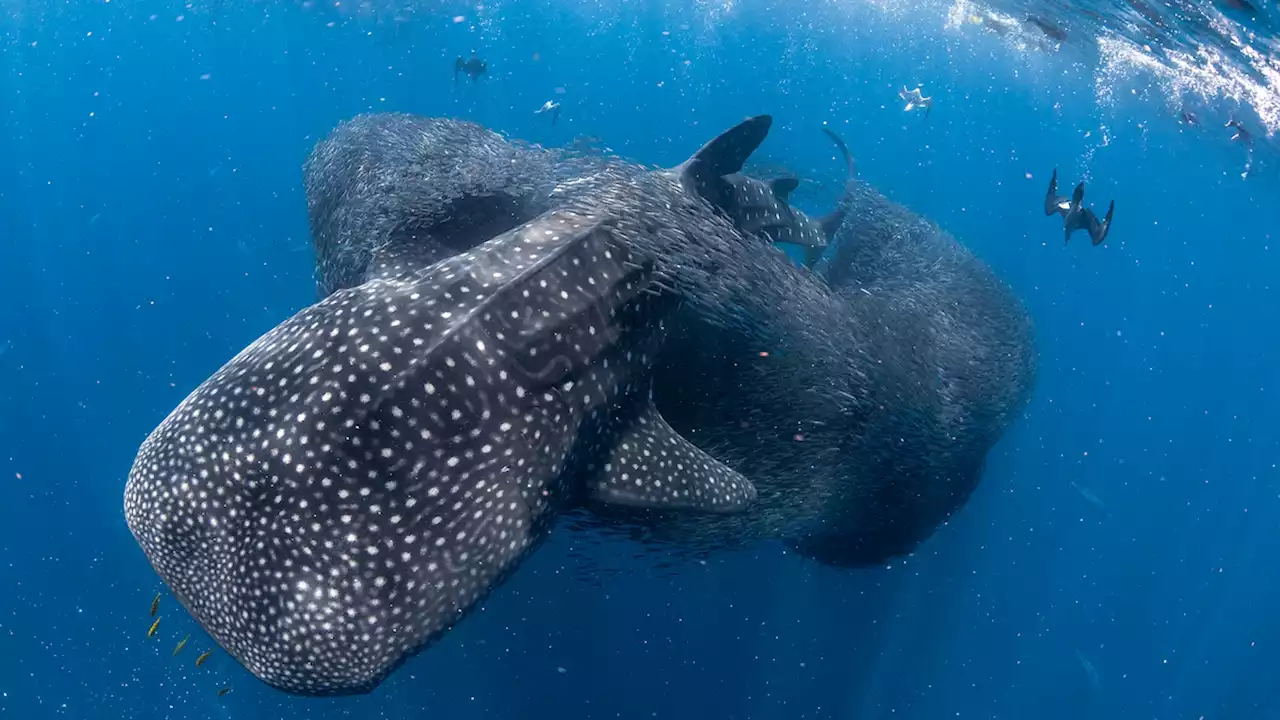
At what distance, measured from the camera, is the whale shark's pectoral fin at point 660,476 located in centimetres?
518

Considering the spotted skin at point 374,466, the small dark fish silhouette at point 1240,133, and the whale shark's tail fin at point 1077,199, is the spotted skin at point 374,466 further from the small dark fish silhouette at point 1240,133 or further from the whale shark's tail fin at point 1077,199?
the small dark fish silhouette at point 1240,133

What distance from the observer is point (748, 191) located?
9.11m

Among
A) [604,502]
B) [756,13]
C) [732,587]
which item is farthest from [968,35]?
[604,502]

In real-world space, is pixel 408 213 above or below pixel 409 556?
above

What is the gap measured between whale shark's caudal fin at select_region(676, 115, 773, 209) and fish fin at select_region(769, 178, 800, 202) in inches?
77.7

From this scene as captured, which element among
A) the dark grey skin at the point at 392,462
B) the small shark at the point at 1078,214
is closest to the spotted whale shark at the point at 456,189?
the dark grey skin at the point at 392,462

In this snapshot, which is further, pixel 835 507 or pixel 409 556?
pixel 835 507

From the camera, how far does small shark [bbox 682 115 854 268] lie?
8086 mm

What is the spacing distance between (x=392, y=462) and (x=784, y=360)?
4208 mm

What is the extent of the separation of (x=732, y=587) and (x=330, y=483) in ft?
24.9

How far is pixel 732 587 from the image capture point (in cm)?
1048

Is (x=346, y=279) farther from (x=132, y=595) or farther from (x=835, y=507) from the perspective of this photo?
(x=132, y=595)

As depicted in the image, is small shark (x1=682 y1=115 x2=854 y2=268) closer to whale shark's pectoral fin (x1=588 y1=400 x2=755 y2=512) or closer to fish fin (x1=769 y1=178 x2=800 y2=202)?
fish fin (x1=769 y1=178 x2=800 y2=202)

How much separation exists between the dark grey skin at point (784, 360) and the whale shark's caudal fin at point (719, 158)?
2 centimetres
